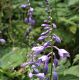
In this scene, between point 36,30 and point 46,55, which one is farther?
point 36,30

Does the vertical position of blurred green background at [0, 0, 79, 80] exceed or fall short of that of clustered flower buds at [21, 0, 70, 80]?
it falls short

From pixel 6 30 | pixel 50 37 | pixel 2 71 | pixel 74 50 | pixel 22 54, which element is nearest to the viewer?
pixel 50 37

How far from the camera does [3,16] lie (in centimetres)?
564

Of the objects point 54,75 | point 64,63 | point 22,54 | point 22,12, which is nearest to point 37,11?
point 22,12

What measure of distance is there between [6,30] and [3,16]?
0.45m

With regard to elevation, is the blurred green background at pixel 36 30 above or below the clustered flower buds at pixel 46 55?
below

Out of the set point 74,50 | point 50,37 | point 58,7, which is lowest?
point 74,50

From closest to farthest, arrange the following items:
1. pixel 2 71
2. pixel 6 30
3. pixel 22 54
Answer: pixel 2 71 → pixel 22 54 → pixel 6 30

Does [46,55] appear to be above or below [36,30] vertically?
above

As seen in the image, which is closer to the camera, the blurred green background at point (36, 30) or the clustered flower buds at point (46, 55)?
the clustered flower buds at point (46, 55)

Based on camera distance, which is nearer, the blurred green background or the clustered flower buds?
the clustered flower buds

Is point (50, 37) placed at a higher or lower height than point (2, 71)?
higher

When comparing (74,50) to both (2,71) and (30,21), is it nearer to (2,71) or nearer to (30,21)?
(30,21)

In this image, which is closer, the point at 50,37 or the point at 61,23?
the point at 50,37
